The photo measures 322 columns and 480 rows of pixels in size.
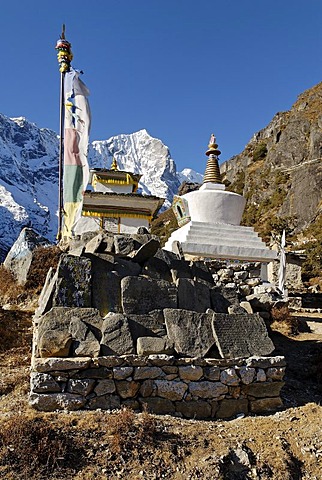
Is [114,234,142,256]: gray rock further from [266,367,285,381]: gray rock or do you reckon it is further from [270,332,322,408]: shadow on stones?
[270,332,322,408]: shadow on stones

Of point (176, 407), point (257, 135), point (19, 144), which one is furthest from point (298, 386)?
point (19, 144)

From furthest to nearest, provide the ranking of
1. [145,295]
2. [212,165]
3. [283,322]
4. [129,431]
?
1. [212,165]
2. [283,322]
3. [145,295]
4. [129,431]

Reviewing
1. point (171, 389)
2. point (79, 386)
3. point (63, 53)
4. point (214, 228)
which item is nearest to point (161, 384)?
point (171, 389)

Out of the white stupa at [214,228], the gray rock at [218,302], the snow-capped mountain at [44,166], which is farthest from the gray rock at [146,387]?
the snow-capped mountain at [44,166]

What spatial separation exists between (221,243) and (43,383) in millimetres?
9561

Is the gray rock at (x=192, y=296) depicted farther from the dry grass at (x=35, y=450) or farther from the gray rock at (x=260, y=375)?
the dry grass at (x=35, y=450)

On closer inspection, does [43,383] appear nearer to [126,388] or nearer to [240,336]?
[126,388]

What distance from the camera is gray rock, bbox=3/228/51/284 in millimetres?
8305

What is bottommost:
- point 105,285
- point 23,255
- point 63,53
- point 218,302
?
point 218,302

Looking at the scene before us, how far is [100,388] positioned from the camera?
12.9 feet

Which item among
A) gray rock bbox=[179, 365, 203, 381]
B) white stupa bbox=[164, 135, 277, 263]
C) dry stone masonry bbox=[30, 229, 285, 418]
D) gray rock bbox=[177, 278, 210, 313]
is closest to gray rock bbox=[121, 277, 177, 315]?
dry stone masonry bbox=[30, 229, 285, 418]

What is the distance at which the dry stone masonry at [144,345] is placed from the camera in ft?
12.9

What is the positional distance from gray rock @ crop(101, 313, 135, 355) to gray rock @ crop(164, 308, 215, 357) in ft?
1.62

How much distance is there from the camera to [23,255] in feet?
28.1
